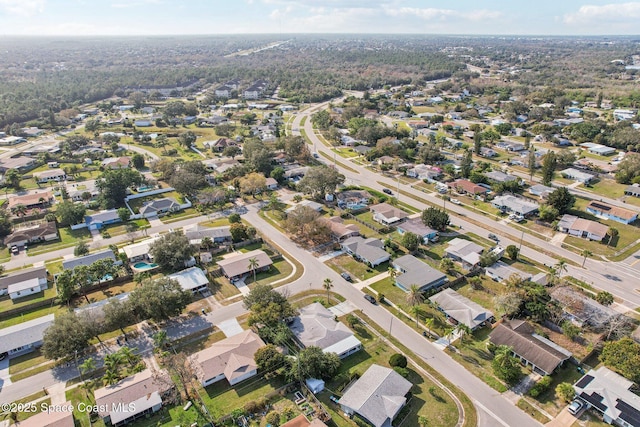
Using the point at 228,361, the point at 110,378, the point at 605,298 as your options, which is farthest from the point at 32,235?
the point at 605,298

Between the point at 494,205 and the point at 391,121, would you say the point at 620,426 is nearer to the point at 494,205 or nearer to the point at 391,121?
the point at 494,205

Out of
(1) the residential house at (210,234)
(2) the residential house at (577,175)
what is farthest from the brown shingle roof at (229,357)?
(2) the residential house at (577,175)

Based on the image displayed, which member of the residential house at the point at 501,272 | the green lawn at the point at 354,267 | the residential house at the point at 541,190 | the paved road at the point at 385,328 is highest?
the residential house at the point at 541,190

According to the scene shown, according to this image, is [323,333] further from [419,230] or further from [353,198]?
[353,198]

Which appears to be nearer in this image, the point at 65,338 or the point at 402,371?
the point at 402,371

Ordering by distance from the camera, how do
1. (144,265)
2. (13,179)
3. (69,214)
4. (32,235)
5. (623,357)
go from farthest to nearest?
(13,179) < (69,214) < (32,235) < (144,265) < (623,357)

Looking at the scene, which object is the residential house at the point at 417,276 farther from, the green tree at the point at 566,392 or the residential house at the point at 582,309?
the green tree at the point at 566,392

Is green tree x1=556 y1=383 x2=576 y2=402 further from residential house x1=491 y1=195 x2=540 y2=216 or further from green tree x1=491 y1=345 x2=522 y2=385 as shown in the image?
residential house x1=491 y1=195 x2=540 y2=216
